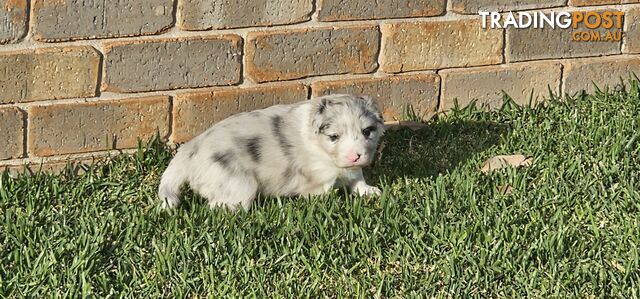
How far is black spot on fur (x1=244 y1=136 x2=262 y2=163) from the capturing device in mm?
5379

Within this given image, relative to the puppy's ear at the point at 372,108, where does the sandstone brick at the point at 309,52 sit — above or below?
above

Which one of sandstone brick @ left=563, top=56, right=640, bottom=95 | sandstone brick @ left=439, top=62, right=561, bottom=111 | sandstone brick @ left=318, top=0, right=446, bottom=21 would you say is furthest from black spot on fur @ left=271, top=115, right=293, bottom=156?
sandstone brick @ left=563, top=56, right=640, bottom=95

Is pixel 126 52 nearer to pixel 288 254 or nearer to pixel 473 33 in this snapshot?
pixel 288 254

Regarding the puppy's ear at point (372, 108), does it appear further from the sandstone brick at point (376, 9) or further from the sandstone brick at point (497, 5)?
the sandstone brick at point (497, 5)

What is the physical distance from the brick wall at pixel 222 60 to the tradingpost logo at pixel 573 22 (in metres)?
0.03

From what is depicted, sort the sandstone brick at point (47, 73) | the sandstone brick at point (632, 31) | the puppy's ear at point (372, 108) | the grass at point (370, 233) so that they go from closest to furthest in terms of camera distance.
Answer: the grass at point (370, 233) < the puppy's ear at point (372, 108) < the sandstone brick at point (47, 73) < the sandstone brick at point (632, 31)

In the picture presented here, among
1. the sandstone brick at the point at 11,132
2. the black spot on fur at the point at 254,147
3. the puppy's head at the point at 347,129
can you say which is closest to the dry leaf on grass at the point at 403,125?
the puppy's head at the point at 347,129

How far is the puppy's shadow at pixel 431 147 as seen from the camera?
5.81 metres

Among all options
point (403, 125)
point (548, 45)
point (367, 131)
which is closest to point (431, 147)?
point (403, 125)

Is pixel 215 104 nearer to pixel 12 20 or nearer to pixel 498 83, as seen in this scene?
pixel 12 20

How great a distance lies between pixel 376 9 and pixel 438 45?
402 mm

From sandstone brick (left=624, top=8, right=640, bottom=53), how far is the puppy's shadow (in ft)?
2.88

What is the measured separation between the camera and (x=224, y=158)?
532 cm

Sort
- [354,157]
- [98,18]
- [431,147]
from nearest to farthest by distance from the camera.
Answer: [354,157], [98,18], [431,147]
